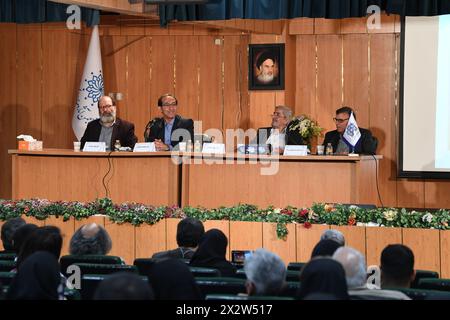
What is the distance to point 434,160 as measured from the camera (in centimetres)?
1222

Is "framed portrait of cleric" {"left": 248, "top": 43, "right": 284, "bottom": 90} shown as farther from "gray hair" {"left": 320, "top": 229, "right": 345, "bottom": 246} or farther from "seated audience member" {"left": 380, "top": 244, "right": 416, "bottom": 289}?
"seated audience member" {"left": 380, "top": 244, "right": 416, "bottom": 289}

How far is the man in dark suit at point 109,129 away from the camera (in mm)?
10961

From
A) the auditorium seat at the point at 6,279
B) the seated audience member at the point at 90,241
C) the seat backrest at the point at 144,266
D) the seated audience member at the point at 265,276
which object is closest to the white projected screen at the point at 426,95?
the seated audience member at the point at 90,241

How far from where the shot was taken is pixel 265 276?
16.1 feet

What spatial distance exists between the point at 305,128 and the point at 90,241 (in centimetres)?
448

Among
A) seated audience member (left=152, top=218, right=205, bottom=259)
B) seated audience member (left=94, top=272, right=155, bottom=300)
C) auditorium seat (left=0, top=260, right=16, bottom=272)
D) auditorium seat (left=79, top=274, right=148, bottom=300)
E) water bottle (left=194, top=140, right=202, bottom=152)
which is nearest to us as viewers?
seated audience member (left=94, top=272, right=155, bottom=300)

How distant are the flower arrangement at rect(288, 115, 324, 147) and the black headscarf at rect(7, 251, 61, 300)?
20.8ft

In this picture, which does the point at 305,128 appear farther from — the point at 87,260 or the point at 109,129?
the point at 87,260

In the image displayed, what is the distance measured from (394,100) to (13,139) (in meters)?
5.46

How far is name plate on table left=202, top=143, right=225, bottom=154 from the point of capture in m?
10.4

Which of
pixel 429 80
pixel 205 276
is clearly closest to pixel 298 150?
pixel 429 80

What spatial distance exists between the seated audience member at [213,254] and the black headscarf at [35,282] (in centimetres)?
199

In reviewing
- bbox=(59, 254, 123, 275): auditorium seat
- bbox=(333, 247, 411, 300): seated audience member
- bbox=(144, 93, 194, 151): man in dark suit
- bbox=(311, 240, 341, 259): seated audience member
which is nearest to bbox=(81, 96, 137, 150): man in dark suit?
bbox=(144, 93, 194, 151): man in dark suit
